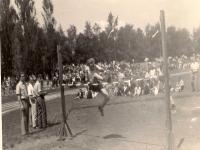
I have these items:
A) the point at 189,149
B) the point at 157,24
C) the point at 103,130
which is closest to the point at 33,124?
the point at 103,130

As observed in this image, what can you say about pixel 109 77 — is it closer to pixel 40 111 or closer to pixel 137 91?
pixel 40 111

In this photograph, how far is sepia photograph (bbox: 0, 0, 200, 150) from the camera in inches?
267

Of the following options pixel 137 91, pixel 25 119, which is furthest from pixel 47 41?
pixel 137 91

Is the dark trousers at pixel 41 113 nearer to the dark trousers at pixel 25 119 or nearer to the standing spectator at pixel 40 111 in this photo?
the standing spectator at pixel 40 111

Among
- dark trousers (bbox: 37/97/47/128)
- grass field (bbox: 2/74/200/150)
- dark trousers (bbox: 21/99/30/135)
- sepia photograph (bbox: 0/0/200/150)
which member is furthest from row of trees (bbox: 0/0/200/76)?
dark trousers (bbox: 21/99/30/135)

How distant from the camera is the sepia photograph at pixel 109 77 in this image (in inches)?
267

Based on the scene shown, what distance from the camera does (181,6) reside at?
6.62m

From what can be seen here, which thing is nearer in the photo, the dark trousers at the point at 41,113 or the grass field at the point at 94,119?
the grass field at the point at 94,119

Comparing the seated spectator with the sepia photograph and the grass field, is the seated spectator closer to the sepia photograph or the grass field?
the sepia photograph

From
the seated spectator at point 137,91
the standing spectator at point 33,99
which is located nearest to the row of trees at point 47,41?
the standing spectator at point 33,99

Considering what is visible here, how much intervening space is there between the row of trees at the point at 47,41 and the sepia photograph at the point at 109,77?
0.03 m

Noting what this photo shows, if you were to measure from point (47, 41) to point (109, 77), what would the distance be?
11.9ft

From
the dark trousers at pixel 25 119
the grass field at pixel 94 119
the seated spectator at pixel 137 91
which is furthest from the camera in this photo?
the seated spectator at pixel 137 91

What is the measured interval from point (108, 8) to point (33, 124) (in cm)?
359
